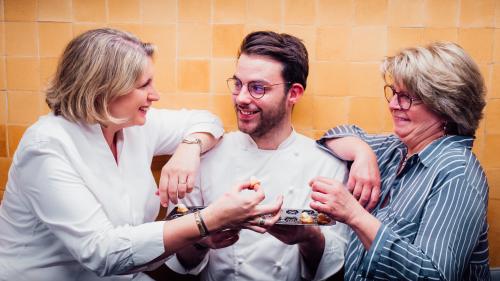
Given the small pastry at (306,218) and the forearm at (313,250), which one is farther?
the forearm at (313,250)

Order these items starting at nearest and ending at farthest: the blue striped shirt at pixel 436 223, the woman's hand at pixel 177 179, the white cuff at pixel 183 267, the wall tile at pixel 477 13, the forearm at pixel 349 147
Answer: the blue striped shirt at pixel 436 223 < the woman's hand at pixel 177 179 < the forearm at pixel 349 147 < the white cuff at pixel 183 267 < the wall tile at pixel 477 13

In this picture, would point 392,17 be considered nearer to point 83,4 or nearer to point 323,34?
point 323,34

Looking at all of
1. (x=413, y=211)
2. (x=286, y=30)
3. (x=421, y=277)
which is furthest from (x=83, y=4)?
(x=421, y=277)

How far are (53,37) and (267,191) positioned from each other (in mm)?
1107

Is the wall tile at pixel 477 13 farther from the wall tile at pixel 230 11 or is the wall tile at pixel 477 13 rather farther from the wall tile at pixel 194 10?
the wall tile at pixel 194 10

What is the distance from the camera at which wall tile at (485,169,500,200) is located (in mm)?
1983

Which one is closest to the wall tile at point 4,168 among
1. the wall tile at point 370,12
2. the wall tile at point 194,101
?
the wall tile at point 194,101

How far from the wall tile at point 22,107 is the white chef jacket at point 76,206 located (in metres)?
0.57

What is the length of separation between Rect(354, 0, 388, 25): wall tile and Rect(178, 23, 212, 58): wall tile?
0.61m

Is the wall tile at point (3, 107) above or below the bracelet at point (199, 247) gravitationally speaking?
above

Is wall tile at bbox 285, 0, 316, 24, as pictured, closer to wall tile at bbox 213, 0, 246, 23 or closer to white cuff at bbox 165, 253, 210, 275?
wall tile at bbox 213, 0, 246, 23

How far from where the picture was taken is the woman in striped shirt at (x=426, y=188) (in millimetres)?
1308

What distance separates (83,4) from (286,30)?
0.85m

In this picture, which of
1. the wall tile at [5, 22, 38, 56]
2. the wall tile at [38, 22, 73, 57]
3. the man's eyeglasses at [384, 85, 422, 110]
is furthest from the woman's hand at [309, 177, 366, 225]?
the wall tile at [5, 22, 38, 56]
